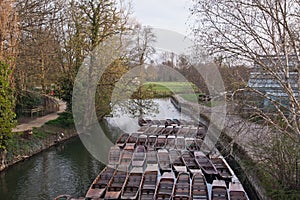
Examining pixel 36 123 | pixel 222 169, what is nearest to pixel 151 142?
pixel 222 169

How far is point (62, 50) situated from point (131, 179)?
417 inches

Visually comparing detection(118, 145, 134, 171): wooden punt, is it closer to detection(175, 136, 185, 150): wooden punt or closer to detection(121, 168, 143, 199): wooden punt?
detection(121, 168, 143, 199): wooden punt

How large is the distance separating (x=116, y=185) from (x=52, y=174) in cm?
343

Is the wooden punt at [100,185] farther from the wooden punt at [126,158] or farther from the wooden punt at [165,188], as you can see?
the wooden punt at [165,188]

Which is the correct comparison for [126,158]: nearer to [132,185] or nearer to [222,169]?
[132,185]

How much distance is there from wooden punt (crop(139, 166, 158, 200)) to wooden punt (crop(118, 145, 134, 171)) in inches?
32.6

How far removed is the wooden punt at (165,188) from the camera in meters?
8.69

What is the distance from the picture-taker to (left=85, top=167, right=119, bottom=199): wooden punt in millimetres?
8797

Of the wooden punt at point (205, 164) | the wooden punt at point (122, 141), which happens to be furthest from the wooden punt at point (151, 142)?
the wooden punt at point (205, 164)

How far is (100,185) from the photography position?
375 inches

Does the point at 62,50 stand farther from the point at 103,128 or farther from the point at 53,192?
the point at 53,192

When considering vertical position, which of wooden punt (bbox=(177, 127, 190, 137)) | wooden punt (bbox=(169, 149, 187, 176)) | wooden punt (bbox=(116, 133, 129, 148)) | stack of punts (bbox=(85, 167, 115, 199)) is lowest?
stack of punts (bbox=(85, 167, 115, 199))

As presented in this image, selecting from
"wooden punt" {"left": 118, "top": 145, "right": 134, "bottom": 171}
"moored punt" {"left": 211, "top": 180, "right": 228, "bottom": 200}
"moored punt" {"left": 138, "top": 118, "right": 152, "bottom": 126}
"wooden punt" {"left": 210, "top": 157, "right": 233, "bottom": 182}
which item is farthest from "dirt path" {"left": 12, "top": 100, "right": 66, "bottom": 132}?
"moored punt" {"left": 211, "top": 180, "right": 228, "bottom": 200}

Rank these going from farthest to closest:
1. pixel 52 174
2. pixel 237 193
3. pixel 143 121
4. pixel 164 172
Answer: pixel 143 121
pixel 52 174
pixel 164 172
pixel 237 193
